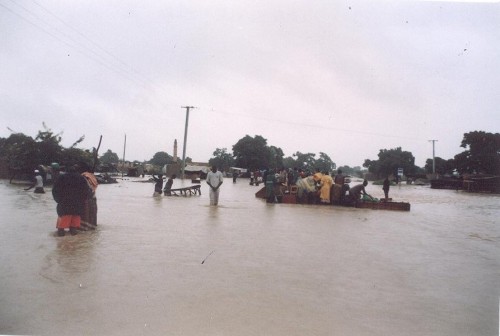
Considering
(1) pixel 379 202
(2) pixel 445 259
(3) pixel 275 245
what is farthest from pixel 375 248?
(1) pixel 379 202

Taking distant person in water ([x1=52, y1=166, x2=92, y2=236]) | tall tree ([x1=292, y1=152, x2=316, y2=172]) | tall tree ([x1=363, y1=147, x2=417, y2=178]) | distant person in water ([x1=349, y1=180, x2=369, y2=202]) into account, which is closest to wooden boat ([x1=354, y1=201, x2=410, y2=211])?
distant person in water ([x1=349, y1=180, x2=369, y2=202])

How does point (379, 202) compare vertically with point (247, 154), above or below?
below

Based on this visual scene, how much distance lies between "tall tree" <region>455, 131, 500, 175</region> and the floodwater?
2021 inches

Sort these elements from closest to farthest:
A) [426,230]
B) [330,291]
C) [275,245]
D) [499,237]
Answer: [330,291], [275,245], [499,237], [426,230]

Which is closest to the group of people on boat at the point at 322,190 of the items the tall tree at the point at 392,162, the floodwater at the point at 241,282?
the floodwater at the point at 241,282

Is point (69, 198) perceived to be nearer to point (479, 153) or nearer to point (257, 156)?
point (479, 153)

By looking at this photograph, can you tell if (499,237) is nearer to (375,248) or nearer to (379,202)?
(375,248)

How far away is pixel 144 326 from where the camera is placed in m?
3.51

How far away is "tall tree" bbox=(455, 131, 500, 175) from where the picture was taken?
52.8m

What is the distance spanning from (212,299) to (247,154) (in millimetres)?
85448

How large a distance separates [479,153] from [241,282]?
194 feet

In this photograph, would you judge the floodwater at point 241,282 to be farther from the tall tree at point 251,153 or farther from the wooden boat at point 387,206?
the tall tree at point 251,153

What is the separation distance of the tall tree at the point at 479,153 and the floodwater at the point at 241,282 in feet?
168

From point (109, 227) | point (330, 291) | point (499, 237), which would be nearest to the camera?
point (330, 291)
